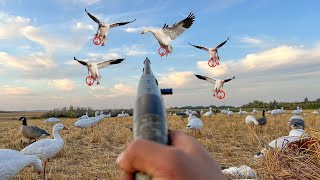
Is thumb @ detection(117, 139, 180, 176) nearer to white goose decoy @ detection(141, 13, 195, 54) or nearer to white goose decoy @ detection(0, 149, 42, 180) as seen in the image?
white goose decoy @ detection(141, 13, 195, 54)

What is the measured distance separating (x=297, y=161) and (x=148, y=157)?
3.51 meters

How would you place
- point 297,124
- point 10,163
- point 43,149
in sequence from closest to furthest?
1. point 10,163
2. point 43,149
3. point 297,124

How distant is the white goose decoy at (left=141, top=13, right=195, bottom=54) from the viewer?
4.80 meters

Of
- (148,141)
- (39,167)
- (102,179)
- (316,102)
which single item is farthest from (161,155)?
(316,102)

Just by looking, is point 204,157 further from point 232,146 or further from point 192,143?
point 232,146

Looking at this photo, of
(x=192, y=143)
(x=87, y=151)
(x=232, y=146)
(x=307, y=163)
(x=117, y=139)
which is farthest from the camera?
(x=117, y=139)

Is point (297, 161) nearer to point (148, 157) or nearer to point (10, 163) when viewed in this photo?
point (148, 157)

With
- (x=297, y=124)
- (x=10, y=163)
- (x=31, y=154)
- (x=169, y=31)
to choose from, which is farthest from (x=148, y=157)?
(x=297, y=124)

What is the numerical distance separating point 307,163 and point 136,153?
11.6 feet

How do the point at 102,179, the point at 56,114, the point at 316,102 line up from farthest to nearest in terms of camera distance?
the point at 316,102
the point at 56,114
the point at 102,179

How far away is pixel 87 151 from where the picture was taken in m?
11.9

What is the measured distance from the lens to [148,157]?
2.26 feet

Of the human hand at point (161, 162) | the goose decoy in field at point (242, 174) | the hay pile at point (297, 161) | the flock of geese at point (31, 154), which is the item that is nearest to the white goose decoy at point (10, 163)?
the flock of geese at point (31, 154)

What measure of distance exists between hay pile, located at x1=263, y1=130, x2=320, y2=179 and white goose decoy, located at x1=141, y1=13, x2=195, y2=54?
5.57 feet
